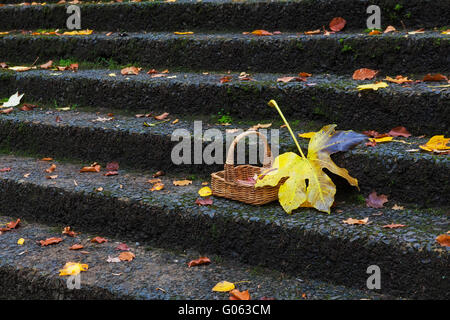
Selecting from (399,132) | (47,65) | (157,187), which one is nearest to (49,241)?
(157,187)

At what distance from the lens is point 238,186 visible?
2.84m

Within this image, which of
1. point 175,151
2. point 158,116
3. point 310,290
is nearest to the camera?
point 310,290

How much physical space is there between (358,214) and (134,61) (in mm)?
2582

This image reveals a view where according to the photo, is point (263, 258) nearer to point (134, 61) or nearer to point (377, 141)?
point (377, 141)

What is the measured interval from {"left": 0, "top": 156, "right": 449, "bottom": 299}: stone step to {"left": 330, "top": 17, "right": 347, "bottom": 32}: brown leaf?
172 cm

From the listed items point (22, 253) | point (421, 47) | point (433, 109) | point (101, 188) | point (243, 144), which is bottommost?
point (22, 253)

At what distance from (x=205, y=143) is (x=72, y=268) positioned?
1118 mm

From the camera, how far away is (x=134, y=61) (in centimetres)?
448

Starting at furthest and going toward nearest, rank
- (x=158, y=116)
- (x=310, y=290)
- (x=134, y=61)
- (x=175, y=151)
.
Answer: (x=134, y=61) → (x=158, y=116) → (x=175, y=151) → (x=310, y=290)

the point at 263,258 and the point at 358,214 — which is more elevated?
the point at 358,214

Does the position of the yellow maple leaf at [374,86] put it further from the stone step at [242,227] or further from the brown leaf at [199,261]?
the brown leaf at [199,261]

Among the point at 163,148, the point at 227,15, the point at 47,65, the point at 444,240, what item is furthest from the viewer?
the point at 47,65

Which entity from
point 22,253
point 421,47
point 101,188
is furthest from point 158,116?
point 421,47

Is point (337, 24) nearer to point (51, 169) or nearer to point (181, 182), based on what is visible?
point (181, 182)
